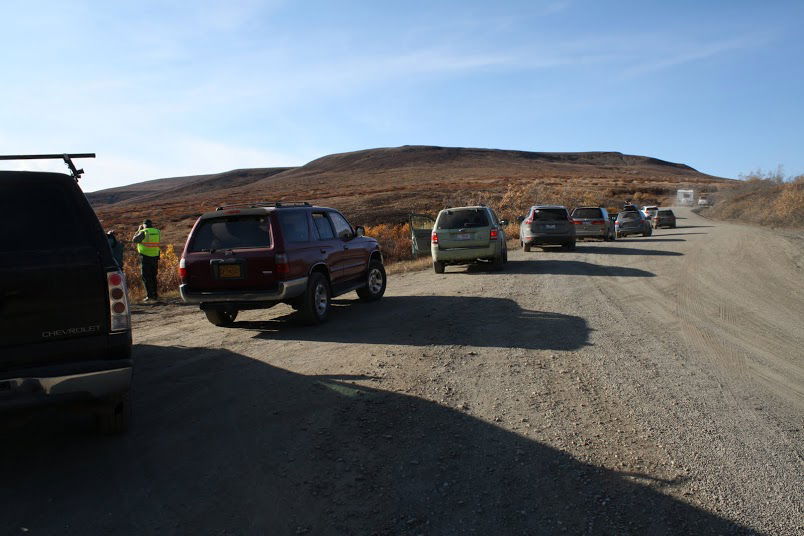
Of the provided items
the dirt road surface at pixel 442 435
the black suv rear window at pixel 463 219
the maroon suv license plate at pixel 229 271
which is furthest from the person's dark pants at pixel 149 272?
the black suv rear window at pixel 463 219

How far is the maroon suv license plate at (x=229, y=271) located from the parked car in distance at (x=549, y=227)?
14036 mm

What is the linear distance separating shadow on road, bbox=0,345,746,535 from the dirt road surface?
16 millimetres

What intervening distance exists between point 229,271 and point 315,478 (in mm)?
5255

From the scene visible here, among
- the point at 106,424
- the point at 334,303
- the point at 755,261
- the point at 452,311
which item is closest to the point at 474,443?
the point at 106,424

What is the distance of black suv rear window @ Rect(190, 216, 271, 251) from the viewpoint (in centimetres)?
893

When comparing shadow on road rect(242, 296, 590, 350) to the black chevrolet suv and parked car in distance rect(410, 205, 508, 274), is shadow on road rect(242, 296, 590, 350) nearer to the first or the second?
the black chevrolet suv

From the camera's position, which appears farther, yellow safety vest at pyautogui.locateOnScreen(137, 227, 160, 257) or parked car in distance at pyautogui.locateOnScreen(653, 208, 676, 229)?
parked car in distance at pyautogui.locateOnScreen(653, 208, 676, 229)

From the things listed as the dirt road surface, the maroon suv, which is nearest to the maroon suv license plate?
the maroon suv

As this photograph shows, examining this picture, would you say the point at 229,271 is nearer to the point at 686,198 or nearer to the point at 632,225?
the point at 632,225

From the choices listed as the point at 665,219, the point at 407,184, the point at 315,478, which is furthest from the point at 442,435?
the point at 407,184

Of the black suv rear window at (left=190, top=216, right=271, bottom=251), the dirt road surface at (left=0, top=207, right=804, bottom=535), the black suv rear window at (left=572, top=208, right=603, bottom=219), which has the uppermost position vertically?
the black suv rear window at (left=190, top=216, right=271, bottom=251)

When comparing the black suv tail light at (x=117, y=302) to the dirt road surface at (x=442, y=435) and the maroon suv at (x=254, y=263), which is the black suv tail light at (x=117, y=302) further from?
the maroon suv at (x=254, y=263)

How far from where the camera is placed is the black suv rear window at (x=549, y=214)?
21.1m

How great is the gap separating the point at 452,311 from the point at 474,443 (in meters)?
5.68
